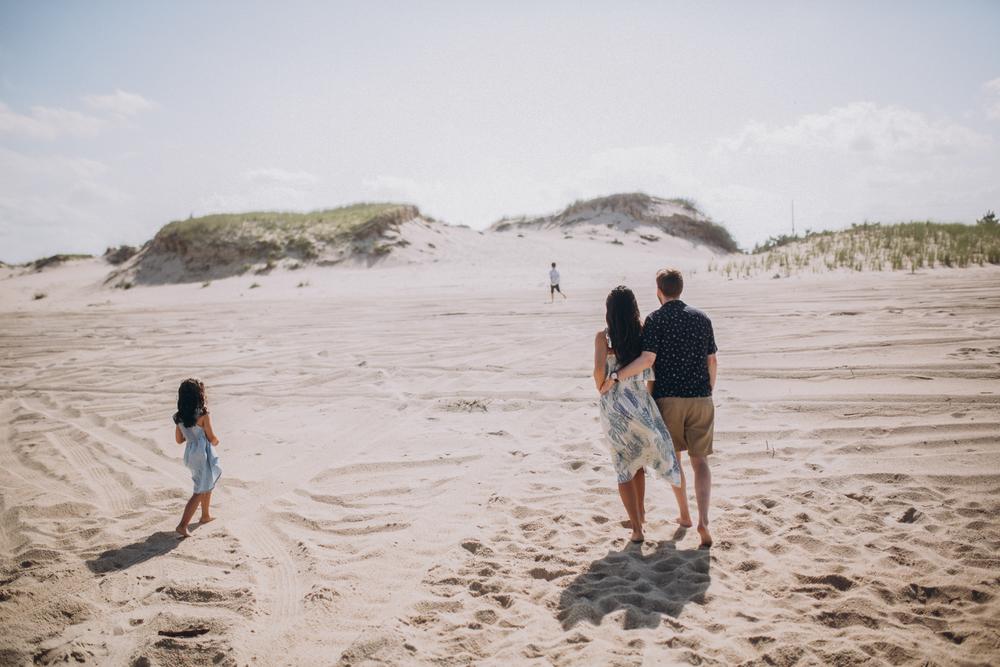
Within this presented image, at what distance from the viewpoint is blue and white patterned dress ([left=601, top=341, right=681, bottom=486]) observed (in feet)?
11.3

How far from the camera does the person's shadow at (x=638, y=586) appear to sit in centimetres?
296

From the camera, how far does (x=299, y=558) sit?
3602 mm

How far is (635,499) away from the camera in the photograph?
3613mm

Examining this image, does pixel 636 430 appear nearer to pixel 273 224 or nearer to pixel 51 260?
pixel 273 224

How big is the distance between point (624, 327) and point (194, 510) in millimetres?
3279

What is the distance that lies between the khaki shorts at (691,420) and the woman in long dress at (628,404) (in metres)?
0.09

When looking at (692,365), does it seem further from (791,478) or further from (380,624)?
(380,624)

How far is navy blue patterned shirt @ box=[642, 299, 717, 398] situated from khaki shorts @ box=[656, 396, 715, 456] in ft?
0.19

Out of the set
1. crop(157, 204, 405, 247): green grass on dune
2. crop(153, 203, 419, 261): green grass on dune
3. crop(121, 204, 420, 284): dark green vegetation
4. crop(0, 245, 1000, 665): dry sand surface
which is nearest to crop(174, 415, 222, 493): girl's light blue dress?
crop(0, 245, 1000, 665): dry sand surface

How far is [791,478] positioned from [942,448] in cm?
143

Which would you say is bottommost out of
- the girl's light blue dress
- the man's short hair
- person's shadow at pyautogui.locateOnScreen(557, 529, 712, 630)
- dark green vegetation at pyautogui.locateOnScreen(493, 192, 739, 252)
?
person's shadow at pyautogui.locateOnScreen(557, 529, 712, 630)

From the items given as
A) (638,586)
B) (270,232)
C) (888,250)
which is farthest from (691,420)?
(270,232)

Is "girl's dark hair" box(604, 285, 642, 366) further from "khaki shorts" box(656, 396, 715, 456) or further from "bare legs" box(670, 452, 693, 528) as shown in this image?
"bare legs" box(670, 452, 693, 528)

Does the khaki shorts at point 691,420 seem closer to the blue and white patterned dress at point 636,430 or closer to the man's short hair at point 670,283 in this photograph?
the blue and white patterned dress at point 636,430
